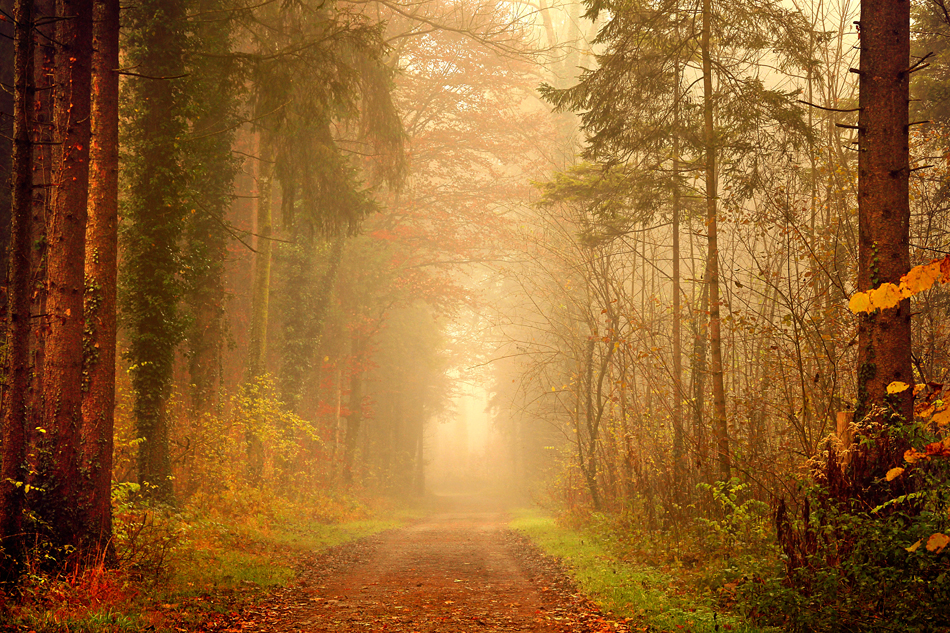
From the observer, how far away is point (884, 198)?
267 inches

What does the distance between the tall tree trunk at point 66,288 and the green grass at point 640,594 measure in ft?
20.4

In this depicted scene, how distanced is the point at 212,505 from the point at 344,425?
823 inches

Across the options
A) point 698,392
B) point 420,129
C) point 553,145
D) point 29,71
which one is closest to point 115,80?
point 29,71

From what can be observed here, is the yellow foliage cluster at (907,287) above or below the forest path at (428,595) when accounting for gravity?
above

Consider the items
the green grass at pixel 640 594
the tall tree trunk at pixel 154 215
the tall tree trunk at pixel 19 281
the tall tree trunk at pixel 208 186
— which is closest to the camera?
the green grass at pixel 640 594

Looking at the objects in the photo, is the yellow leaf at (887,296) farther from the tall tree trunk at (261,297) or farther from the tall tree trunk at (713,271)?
the tall tree trunk at (261,297)

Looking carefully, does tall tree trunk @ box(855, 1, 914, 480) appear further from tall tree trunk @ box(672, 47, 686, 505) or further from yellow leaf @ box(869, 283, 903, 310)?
tall tree trunk @ box(672, 47, 686, 505)

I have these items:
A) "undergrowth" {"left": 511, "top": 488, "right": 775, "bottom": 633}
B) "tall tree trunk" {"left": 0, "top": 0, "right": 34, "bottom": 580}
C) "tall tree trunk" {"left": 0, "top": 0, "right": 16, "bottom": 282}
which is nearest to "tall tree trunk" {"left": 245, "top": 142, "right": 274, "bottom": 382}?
"tall tree trunk" {"left": 0, "top": 0, "right": 16, "bottom": 282}

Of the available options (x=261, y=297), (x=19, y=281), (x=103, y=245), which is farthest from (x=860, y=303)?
(x=261, y=297)

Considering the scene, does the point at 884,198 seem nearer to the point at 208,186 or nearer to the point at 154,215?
the point at 154,215

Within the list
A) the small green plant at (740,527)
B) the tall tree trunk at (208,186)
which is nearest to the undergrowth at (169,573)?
the tall tree trunk at (208,186)

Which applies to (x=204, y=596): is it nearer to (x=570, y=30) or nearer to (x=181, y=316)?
(x=181, y=316)

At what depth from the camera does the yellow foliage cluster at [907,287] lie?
3.59 m

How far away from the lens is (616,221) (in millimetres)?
13508
